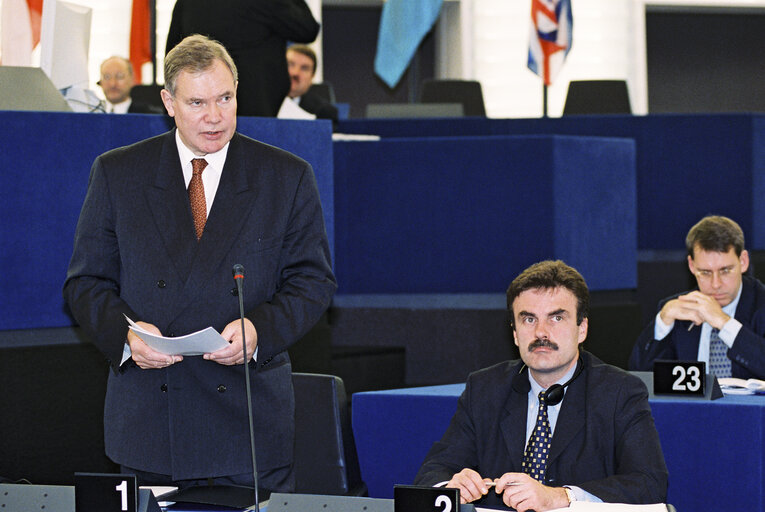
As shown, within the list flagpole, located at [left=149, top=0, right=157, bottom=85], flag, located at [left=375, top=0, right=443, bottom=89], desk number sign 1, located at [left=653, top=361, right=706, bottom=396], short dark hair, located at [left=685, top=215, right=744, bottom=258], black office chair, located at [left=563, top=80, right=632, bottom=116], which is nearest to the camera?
desk number sign 1, located at [left=653, top=361, right=706, bottom=396]

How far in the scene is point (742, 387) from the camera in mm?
3385

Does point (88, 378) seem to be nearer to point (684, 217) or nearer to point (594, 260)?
point (594, 260)

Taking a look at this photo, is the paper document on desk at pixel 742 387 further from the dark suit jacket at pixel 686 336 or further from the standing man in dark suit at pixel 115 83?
the standing man in dark suit at pixel 115 83

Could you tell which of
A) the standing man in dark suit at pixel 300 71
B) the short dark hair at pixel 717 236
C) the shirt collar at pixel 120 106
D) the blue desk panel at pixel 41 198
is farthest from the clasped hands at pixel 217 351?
the shirt collar at pixel 120 106

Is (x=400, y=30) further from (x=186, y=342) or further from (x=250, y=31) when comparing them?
(x=186, y=342)

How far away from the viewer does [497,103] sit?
11.7 m

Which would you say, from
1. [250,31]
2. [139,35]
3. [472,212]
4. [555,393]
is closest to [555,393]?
[555,393]

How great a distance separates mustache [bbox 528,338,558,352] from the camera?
262cm

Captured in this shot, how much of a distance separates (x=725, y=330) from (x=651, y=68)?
9931 mm

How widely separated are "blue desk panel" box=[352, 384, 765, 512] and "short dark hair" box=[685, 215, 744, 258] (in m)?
0.95

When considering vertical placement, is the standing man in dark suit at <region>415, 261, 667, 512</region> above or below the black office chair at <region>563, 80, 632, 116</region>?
below

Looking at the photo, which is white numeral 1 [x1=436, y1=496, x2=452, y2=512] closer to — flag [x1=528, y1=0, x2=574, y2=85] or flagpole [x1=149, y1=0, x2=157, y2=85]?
flag [x1=528, y1=0, x2=574, y2=85]

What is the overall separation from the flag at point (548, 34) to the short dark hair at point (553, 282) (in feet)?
19.8

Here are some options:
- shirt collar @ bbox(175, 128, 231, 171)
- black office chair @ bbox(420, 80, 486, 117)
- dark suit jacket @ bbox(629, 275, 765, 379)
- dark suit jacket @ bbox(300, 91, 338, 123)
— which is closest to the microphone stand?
shirt collar @ bbox(175, 128, 231, 171)
